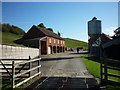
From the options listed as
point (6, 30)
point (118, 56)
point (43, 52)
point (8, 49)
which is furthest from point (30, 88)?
point (6, 30)

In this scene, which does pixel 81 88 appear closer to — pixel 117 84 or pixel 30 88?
pixel 117 84

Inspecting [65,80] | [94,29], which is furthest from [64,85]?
[94,29]

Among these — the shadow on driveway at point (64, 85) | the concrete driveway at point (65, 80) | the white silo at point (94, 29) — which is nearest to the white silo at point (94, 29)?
the white silo at point (94, 29)

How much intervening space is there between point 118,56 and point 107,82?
14.3 metres

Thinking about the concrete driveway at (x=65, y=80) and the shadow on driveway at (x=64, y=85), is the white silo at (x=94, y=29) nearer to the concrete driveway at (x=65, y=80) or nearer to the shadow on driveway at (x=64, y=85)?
the concrete driveway at (x=65, y=80)

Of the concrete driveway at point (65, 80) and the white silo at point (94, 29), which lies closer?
the concrete driveway at point (65, 80)

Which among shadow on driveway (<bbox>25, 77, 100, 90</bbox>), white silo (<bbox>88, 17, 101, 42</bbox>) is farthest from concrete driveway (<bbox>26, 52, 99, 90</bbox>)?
white silo (<bbox>88, 17, 101, 42</bbox>)

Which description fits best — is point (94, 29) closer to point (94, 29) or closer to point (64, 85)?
point (94, 29)

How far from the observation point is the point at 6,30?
5381 centimetres

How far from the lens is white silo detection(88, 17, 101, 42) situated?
22266mm

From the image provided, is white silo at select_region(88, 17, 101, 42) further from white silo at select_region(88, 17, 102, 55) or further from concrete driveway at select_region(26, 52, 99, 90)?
concrete driveway at select_region(26, 52, 99, 90)

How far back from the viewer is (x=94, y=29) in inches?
892

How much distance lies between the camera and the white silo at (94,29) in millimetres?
22266

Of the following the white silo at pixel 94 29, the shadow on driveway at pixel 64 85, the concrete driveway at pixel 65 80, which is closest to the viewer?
the shadow on driveway at pixel 64 85
